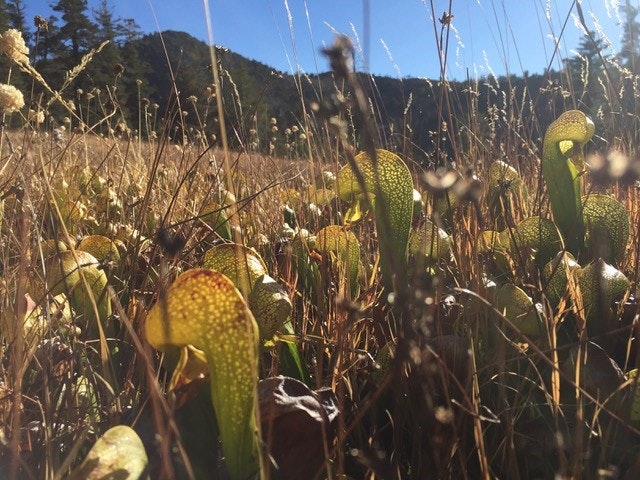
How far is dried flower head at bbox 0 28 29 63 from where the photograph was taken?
1.08m

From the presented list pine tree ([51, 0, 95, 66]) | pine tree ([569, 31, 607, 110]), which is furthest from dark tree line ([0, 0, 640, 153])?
pine tree ([51, 0, 95, 66])

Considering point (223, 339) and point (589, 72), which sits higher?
point (589, 72)

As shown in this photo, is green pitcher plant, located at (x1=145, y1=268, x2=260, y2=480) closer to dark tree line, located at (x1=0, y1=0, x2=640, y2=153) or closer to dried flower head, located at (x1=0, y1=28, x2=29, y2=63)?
dark tree line, located at (x1=0, y1=0, x2=640, y2=153)

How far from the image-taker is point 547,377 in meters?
0.85

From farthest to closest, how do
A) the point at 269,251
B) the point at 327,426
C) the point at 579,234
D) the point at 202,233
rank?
the point at 202,233
the point at 269,251
the point at 579,234
the point at 327,426

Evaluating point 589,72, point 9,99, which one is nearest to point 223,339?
point 9,99

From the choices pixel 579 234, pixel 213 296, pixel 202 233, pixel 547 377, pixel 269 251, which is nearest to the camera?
pixel 213 296

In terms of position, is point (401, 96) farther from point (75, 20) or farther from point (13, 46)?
point (75, 20)

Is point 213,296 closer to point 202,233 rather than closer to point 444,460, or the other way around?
point 444,460

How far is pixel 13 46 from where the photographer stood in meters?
1.10

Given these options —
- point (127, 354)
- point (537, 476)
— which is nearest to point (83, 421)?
point (127, 354)

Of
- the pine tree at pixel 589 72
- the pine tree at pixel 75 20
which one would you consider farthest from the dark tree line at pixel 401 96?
the pine tree at pixel 75 20

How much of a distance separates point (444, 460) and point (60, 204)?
4.74 feet

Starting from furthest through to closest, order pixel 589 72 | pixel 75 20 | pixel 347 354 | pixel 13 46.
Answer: pixel 75 20 < pixel 589 72 < pixel 13 46 < pixel 347 354
